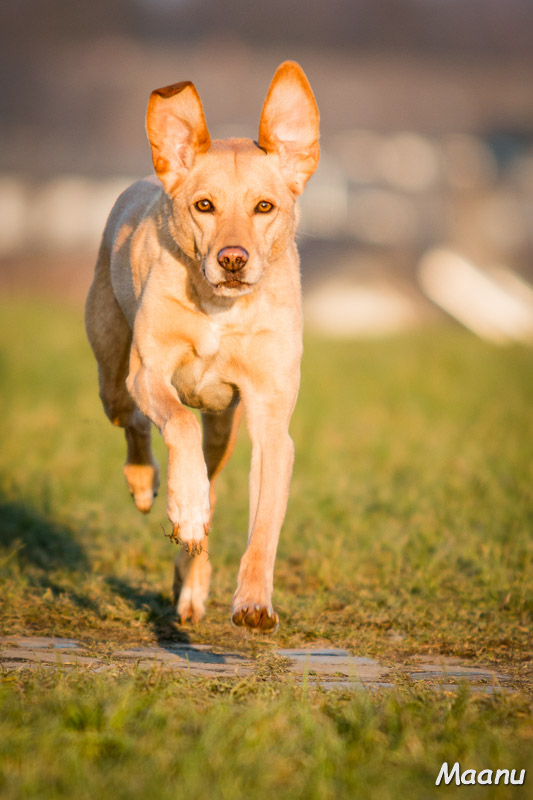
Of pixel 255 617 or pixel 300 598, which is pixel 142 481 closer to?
pixel 300 598

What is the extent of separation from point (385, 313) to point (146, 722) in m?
24.3

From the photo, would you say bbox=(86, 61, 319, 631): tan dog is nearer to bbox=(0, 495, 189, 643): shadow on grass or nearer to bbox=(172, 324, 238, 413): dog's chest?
bbox=(172, 324, 238, 413): dog's chest

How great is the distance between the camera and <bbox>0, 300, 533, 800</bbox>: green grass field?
2787 millimetres

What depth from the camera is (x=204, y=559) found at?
5.13 m

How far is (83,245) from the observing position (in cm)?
2828

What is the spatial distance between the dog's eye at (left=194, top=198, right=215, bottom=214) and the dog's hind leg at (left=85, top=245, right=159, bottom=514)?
4.45ft

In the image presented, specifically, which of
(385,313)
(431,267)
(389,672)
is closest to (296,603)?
(389,672)

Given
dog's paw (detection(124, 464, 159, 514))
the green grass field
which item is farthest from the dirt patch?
dog's paw (detection(124, 464, 159, 514))

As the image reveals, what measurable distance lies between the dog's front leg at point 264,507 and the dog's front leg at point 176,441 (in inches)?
10.0

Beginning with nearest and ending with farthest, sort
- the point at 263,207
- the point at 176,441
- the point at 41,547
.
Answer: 1. the point at 176,441
2. the point at 263,207
3. the point at 41,547

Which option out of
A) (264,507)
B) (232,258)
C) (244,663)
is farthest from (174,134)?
(244,663)

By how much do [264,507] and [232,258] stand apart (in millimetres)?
1040

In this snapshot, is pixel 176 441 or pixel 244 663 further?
pixel 244 663

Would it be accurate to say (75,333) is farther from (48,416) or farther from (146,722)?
(146,722)
